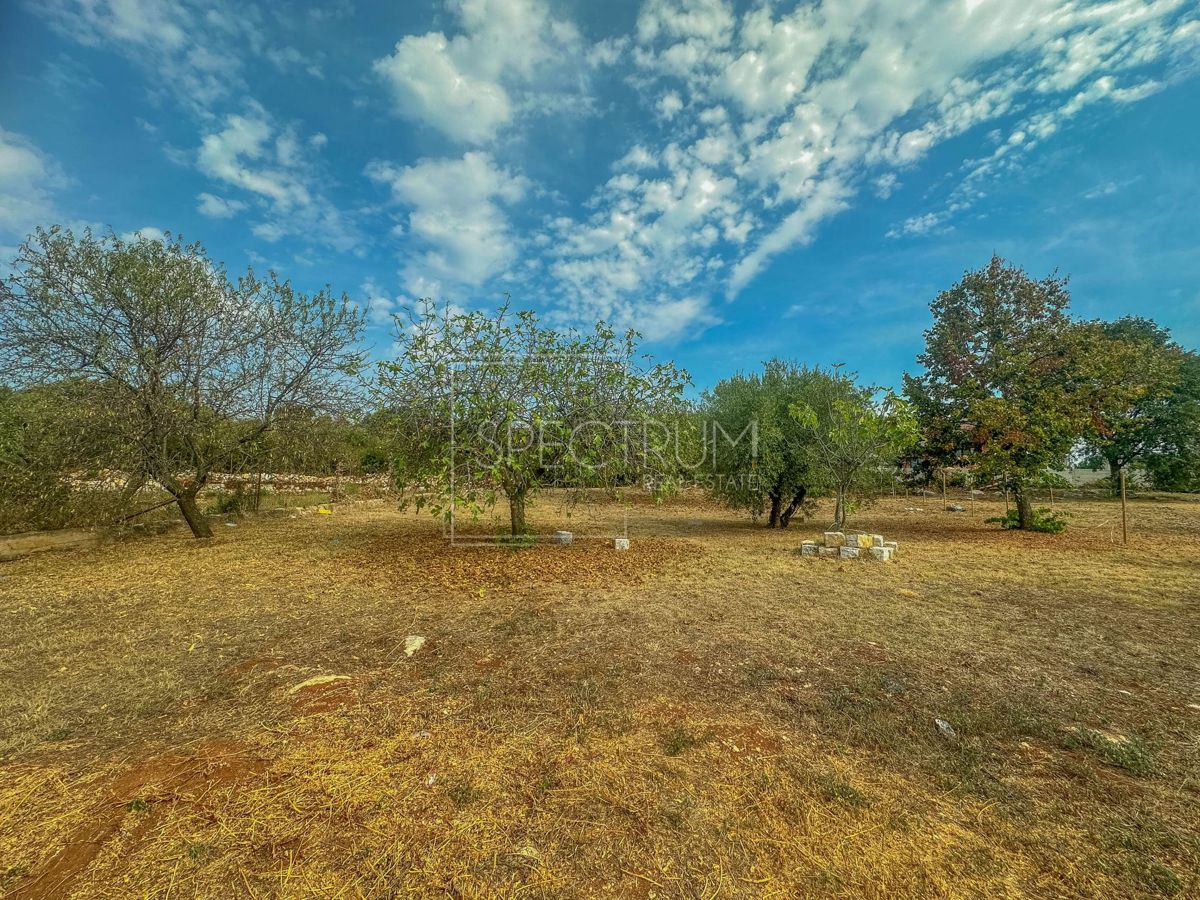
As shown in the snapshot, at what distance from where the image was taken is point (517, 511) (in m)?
9.03

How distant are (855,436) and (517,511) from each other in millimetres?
7220

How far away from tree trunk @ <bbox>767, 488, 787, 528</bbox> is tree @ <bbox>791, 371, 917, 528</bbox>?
1874 millimetres

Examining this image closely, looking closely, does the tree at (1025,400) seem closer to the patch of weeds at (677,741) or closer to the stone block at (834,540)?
the stone block at (834,540)

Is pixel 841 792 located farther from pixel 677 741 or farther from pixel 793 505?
pixel 793 505

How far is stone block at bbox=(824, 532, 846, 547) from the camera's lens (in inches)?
363

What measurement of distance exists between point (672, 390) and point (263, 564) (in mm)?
7533

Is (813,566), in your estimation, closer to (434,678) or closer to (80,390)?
(434,678)

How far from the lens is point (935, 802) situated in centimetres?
238

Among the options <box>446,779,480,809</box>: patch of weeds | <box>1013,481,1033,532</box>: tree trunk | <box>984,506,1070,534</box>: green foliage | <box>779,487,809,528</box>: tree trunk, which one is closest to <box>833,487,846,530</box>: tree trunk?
<box>779,487,809,528</box>: tree trunk

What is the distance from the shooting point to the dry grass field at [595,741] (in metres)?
2.00

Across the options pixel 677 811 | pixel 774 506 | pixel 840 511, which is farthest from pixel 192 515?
pixel 774 506

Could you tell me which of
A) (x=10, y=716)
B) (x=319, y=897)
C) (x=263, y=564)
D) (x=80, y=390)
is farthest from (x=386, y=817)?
(x=80, y=390)

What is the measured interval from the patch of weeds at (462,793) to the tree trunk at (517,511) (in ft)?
20.8

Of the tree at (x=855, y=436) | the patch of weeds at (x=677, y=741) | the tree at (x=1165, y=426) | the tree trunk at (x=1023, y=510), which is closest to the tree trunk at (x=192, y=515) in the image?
the patch of weeds at (x=677, y=741)
